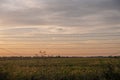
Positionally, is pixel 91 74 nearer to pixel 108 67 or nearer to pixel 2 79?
pixel 108 67

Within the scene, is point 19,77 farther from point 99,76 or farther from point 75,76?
point 99,76

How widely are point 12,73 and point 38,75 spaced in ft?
5.51

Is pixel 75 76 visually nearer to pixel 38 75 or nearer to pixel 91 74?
pixel 91 74

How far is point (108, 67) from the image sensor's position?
60.7 ft

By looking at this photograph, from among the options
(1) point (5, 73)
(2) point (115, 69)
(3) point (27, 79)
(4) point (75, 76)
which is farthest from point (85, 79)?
(1) point (5, 73)

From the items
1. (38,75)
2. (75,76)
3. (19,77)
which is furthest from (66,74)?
(19,77)

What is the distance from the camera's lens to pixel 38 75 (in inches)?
749

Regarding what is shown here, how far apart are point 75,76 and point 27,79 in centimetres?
305

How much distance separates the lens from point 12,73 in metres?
18.8

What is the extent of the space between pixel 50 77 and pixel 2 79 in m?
2.97

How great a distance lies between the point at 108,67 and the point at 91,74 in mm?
1263

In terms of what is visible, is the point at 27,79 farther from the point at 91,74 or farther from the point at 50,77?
the point at 91,74

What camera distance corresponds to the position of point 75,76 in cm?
1861

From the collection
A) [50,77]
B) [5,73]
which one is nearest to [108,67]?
[50,77]
